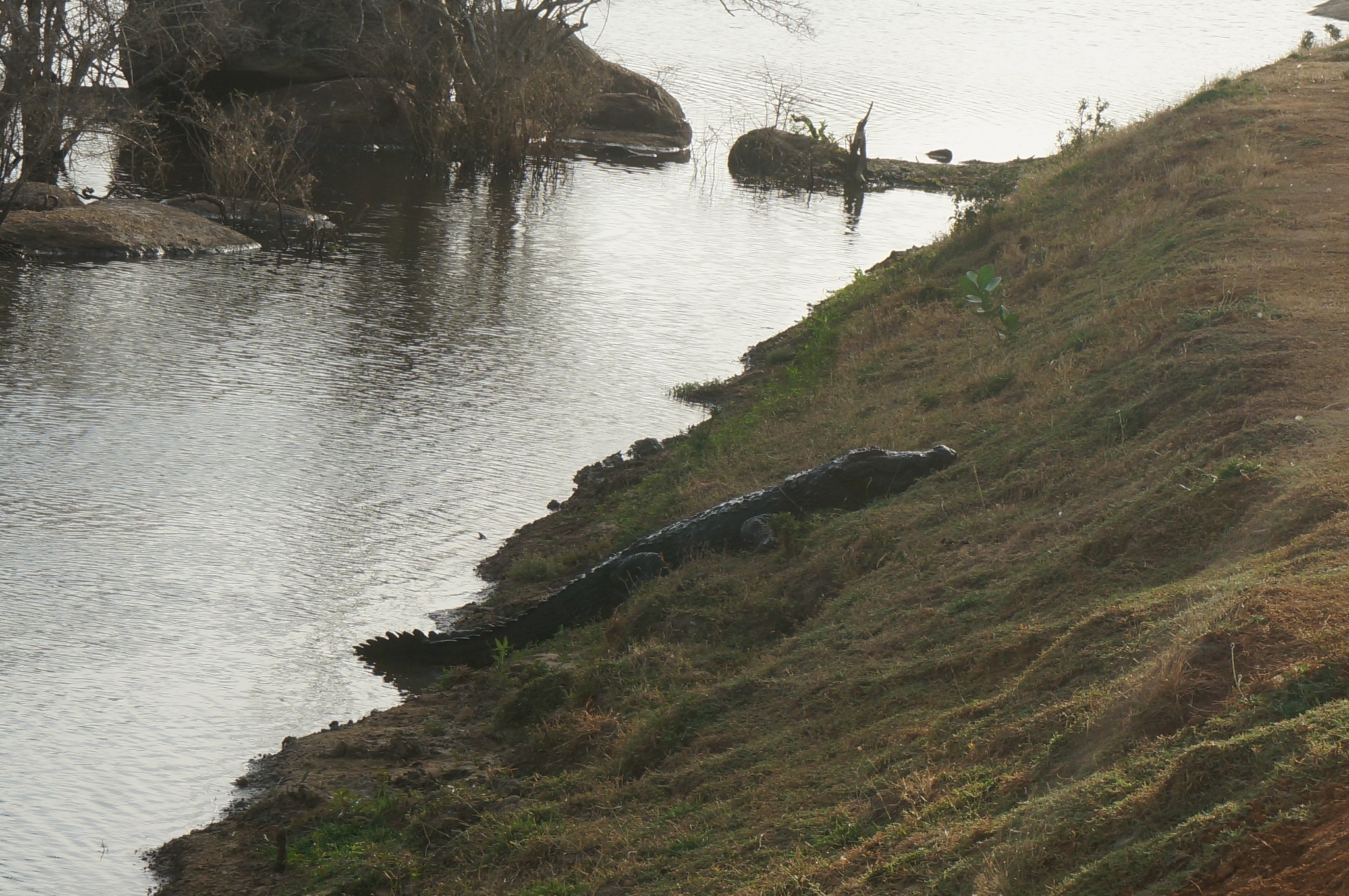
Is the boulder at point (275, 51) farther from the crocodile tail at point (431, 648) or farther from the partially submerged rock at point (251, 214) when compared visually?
the crocodile tail at point (431, 648)

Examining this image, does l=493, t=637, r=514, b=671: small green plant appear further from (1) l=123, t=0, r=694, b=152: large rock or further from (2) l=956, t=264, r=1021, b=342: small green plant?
(1) l=123, t=0, r=694, b=152: large rock

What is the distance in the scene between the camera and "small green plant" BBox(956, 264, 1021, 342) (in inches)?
496

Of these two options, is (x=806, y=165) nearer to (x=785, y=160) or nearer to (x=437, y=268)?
(x=785, y=160)

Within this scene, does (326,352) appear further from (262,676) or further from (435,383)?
(262,676)

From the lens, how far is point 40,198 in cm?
Result: 2267

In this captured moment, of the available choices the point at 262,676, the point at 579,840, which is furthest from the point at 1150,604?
the point at 262,676

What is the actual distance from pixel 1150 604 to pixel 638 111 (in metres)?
32.4

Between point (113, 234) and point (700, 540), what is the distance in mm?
15379

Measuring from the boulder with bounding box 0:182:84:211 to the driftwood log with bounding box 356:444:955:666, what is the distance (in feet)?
52.0

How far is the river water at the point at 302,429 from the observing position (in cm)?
891

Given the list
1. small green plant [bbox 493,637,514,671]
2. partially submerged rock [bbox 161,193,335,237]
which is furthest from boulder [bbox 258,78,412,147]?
small green plant [bbox 493,637,514,671]

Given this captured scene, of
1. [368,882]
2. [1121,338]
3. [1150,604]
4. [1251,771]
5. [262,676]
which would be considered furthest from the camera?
[1121,338]

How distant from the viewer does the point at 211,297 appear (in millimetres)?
19484

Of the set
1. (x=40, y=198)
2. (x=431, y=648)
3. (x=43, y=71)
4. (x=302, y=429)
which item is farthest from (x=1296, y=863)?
(x=40, y=198)
